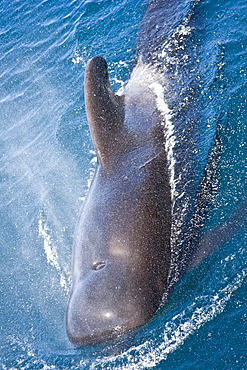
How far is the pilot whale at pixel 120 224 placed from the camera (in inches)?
254

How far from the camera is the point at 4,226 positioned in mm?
10242

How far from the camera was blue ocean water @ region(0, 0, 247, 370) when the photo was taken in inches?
256

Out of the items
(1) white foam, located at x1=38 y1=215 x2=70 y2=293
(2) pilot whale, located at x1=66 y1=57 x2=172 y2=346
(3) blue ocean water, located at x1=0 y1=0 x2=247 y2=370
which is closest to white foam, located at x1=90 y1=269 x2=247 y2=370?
(3) blue ocean water, located at x1=0 y1=0 x2=247 y2=370

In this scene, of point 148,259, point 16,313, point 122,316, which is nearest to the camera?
point 122,316

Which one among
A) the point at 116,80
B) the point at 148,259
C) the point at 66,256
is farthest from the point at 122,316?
the point at 116,80

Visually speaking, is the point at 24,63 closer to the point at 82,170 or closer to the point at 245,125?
the point at 82,170

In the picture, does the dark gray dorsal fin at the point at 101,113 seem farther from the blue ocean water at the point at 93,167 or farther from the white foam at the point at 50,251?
Result: the white foam at the point at 50,251

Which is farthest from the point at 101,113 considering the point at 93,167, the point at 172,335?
the point at 172,335

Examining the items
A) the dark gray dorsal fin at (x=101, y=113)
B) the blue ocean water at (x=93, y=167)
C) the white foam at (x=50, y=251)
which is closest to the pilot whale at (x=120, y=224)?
the dark gray dorsal fin at (x=101, y=113)

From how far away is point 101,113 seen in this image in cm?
861

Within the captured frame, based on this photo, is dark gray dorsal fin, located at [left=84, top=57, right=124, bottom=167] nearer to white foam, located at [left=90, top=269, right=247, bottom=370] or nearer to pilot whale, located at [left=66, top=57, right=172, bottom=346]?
pilot whale, located at [left=66, top=57, right=172, bottom=346]

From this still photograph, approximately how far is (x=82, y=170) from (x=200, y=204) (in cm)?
326

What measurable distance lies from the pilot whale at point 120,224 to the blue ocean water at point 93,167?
314 mm

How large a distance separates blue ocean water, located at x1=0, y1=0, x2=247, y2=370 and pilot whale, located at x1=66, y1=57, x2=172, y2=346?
31cm
